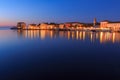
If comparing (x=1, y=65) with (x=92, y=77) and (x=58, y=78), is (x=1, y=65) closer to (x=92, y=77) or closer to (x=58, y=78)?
(x=58, y=78)

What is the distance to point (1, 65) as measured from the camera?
782 cm

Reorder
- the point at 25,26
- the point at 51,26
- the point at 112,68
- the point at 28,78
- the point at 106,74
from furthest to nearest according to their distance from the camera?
the point at 25,26
the point at 51,26
the point at 112,68
the point at 106,74
the point at 28,78

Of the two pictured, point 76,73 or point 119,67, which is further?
point 119,67

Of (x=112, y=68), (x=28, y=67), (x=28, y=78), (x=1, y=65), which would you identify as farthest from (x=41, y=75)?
(x=112, y=68)

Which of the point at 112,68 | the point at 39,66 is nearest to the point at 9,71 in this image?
the point at 39,66

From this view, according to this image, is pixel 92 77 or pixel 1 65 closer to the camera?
pixel 92 77

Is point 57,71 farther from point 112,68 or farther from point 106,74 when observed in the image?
point 112,68

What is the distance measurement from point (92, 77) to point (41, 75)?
1.90 meters

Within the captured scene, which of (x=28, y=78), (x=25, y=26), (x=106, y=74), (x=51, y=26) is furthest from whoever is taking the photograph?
(x=25, y=26)

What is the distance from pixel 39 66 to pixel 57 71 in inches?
45.6

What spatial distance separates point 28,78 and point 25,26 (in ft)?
371

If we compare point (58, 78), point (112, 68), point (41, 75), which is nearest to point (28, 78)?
point (41, 75)

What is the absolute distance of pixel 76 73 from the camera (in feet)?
22.0

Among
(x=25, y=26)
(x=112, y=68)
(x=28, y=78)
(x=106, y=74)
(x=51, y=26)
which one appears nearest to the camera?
(x=28, y=78)
